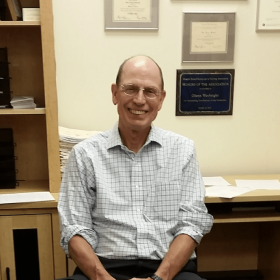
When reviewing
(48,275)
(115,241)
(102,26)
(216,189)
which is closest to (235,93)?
(216,189)

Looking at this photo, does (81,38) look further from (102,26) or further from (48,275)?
(48,275)

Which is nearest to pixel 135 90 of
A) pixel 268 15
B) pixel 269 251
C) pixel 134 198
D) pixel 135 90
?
pixel 135 90

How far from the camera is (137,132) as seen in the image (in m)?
1.54

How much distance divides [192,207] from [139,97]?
51 centimetres

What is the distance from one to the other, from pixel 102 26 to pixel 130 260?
1.34 m

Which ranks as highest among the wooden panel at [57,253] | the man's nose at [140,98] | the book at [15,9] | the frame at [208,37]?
the book at [15,9]

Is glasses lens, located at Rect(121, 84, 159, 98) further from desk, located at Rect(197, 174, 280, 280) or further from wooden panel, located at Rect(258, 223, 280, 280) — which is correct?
wooden panel, located at Rect(258, 223, 280, 280)

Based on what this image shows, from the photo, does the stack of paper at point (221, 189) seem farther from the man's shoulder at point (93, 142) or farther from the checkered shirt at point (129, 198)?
the man's shoulder at point (93, 142)

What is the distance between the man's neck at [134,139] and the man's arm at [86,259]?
1.43 feet

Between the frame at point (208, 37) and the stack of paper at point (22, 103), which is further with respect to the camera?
the frame at point (208, 37)

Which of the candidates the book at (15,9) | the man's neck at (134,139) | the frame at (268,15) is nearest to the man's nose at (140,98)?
the man's neck at (134,139)

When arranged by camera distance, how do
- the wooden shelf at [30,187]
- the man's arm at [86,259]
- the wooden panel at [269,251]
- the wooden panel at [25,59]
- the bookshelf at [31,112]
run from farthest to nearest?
the wooden panel at [269,251] < the wooden panel at [25,59] < the wooden shelf at [30,187] < the bookshelf at [31,112] < the man's arm at [86,259]

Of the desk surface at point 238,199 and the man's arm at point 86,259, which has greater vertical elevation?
the desk surface at point 238,199

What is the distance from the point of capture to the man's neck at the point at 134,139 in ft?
5.05
